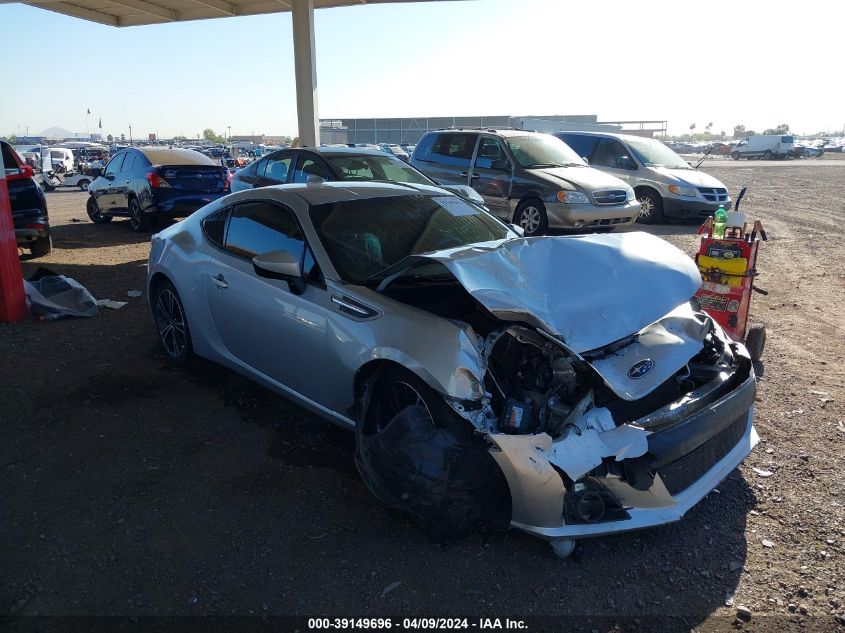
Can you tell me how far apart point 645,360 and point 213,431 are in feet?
9.09

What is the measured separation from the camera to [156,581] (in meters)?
2.83

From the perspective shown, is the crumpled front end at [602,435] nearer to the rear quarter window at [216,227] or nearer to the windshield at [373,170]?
the rear quarter window at [216,227]

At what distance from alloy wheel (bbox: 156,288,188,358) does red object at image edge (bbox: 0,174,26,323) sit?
7.03ft

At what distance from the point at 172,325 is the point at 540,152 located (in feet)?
27.1

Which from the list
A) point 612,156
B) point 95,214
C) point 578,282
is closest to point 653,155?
point 612,156

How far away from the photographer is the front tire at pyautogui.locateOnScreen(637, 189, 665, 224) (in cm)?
1321

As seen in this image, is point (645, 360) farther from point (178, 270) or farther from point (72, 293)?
point (72, 293)

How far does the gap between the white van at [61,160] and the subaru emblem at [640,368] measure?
4005cm

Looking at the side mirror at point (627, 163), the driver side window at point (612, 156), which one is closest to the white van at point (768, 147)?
the driver side window at point (612, 156)

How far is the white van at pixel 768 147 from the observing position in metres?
53.1

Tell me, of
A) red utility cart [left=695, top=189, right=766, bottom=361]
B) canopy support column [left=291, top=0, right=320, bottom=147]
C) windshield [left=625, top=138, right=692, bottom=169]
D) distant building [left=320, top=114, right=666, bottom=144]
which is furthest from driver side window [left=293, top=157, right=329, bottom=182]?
distant building [left=320, top=114, right=666, bottom=144]

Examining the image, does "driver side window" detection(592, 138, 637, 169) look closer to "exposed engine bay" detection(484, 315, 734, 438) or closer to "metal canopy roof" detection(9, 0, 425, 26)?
"metal canopy roof" detection(9, 0, 425, 26)

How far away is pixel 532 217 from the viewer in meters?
10.8

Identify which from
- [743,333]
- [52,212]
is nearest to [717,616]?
[743,333]
